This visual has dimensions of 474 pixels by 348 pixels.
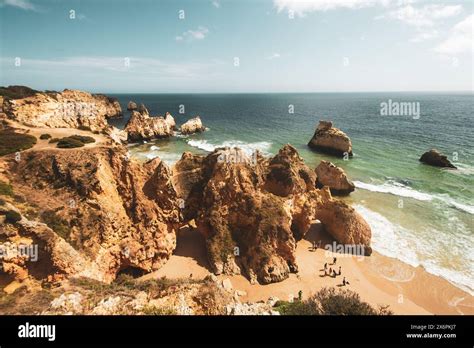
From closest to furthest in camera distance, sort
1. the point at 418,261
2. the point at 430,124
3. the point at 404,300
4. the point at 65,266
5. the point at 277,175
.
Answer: the point at 65,266
the point at 404,300
the point at 418,261
the point at 277,175
the point at 430,124

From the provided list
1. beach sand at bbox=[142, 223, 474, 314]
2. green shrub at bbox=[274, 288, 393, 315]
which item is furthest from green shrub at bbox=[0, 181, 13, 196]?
green shrub at bbox=[274, 288, 393, 315]

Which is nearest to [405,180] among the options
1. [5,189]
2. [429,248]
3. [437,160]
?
[437,160]

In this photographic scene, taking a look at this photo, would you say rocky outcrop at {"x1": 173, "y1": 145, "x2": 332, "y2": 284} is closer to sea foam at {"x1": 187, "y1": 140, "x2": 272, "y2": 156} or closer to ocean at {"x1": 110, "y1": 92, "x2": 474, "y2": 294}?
ocean at {"x1": 110, "y1": 92, "x2": 474, "y2": 294}

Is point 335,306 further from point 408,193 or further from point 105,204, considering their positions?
point 408,193
